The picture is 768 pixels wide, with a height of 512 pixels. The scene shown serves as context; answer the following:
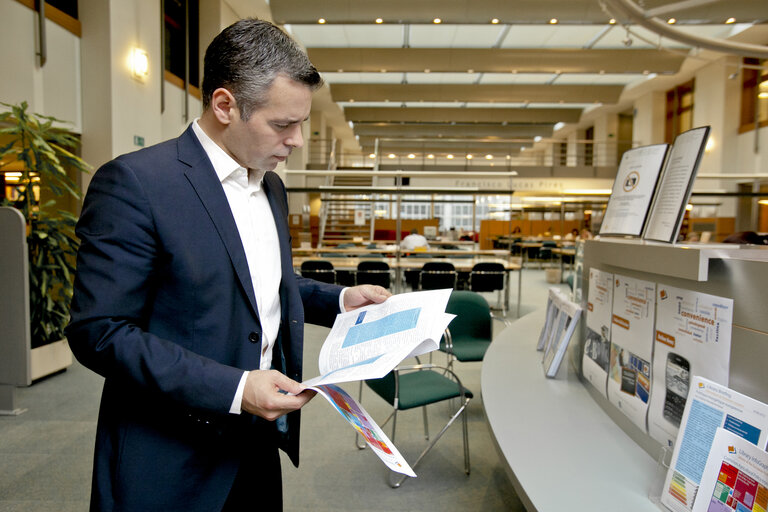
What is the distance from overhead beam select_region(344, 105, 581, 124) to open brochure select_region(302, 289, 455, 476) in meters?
16.2

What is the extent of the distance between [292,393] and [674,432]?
92cm

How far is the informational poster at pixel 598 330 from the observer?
1.62 meters

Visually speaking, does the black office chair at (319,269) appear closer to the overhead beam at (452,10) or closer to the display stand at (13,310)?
the display stand at (13,310)

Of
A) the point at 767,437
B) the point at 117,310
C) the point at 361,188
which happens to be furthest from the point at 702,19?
the point at 117,310

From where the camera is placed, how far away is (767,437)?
83 centimetres

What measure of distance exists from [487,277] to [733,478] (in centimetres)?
623

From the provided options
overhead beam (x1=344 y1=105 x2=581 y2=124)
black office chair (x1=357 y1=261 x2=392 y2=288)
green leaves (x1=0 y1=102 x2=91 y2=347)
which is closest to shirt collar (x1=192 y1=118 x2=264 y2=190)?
green leaves (x1=0 y1=102 x2=91 y2=347)

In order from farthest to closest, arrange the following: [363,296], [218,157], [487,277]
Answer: [487,277] < [363,296] < [218,157]

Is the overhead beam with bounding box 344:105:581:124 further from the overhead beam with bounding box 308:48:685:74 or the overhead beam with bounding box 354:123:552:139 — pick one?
the overhead beam with bounding box 308:48:685:74

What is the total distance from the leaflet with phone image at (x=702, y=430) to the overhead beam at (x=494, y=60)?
1103cm

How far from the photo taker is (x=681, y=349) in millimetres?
1165

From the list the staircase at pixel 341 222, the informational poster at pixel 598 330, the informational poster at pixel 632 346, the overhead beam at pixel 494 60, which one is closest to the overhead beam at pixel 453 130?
the staircase at pixel 341 222

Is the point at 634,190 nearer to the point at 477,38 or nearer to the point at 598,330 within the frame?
the point at 598,330

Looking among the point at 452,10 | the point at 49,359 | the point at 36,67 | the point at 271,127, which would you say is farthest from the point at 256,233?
the point at 452,10
